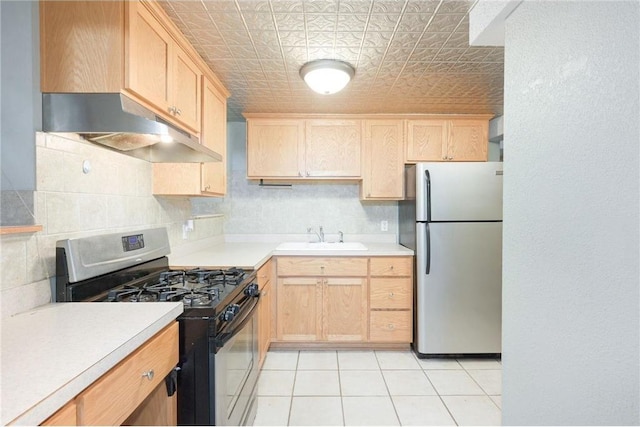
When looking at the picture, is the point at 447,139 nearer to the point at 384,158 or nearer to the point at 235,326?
the point at 384,158

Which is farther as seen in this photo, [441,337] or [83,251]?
[441,337]

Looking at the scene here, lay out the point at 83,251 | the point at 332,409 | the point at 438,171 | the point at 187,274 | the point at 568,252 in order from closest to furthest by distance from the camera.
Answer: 1. the point at 568,252
2. the point at 83,251
3. the point at 187,274
4. the point at 332,409
5. the point at 438,171

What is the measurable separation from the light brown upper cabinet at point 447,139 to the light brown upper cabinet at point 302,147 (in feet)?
Result: 1.68

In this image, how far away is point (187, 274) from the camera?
1.82 meters

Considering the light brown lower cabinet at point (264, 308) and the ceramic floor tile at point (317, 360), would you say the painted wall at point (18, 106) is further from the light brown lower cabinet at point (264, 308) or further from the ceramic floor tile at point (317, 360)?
the ceramic floor tile at point (317, 360)

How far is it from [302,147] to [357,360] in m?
1.92

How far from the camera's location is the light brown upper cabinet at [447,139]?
2971 mm

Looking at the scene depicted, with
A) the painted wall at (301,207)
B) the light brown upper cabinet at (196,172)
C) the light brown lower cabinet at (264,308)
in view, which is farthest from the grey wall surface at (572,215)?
the painted wall at (301,207)

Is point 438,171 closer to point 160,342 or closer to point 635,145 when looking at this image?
point 635,145

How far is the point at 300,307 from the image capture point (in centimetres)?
273

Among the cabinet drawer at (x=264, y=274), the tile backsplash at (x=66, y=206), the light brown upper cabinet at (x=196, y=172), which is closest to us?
the tile backsplash at (x=66, y=206)

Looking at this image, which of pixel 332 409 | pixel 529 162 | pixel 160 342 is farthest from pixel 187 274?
pixel 529 162

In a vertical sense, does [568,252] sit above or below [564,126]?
below

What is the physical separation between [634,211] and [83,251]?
5.91 ft
